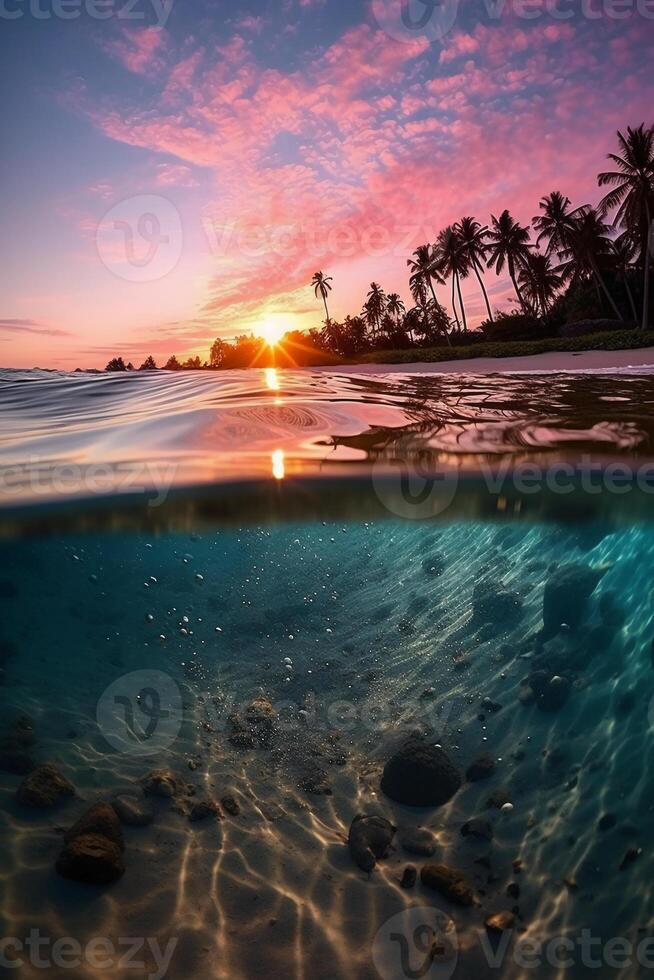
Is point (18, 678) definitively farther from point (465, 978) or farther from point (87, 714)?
point (465, 978)

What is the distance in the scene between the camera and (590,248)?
45406mm

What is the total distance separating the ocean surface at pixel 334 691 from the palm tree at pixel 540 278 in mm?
45062

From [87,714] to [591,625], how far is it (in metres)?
6.88

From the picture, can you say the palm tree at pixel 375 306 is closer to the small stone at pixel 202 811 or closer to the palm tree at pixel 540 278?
the palm tree at pixel 540 278

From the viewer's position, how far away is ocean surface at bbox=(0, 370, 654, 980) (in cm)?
455

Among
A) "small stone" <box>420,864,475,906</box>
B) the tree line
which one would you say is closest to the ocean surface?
"small stone" <box>420,864,475,906</box>

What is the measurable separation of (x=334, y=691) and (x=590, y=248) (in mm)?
46799

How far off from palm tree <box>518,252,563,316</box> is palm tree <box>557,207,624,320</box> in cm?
406

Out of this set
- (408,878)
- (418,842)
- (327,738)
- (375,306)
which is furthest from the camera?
(375,306)

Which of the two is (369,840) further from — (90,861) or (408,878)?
(90,861)

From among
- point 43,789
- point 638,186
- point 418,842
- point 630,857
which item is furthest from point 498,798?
point 638,186

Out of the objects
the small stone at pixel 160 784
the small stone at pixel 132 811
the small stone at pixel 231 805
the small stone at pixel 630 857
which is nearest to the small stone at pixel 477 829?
the small stone at pixel 630 857

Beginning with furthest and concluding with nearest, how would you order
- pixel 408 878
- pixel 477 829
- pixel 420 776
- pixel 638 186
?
1. pixel 638 186
2. pixel 420 776
3. pixel 477 829
4. pixel 408 878

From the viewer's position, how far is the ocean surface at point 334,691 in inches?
179
